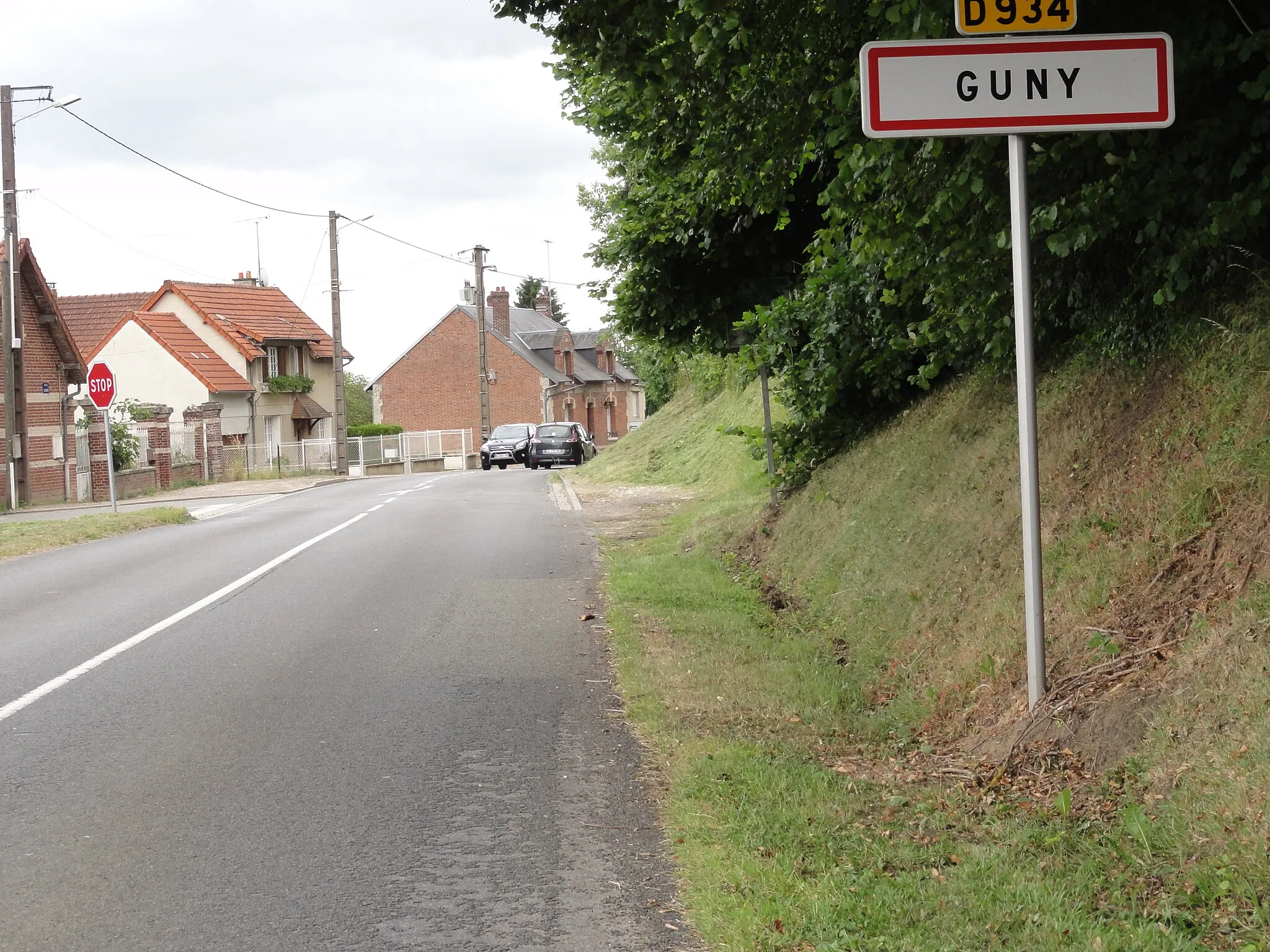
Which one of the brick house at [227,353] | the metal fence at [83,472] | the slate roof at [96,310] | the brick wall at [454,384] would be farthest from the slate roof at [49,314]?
the brick wall at [454,384]

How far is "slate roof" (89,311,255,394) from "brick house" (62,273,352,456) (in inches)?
1.8

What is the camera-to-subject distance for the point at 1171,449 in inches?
253

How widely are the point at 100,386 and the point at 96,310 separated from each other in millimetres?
42809

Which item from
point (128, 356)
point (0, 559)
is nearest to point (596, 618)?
point (0, 559)

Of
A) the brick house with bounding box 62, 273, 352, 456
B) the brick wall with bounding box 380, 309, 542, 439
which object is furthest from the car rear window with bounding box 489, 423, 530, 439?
the brick wall with bounding box 380, 309, 542, 439

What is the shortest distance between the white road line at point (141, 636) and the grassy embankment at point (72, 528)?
4.22 m

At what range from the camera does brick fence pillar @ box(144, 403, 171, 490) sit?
38.1 metres

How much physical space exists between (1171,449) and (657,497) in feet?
61.0

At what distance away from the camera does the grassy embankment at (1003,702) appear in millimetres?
3879

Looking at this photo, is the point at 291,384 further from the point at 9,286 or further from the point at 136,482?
the point at 9,286

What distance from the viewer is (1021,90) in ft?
16.9

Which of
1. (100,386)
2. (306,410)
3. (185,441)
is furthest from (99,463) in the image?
(306,410)

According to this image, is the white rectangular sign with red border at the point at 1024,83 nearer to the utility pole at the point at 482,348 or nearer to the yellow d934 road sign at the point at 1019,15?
the yellow d934 road sign at the point at 1019,15

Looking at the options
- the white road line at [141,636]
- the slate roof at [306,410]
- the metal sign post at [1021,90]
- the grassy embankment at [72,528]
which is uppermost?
the slate roof at [306,410]
